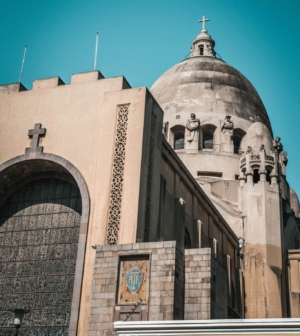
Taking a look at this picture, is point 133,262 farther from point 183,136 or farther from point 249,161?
point 183,136

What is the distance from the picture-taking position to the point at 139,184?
18469 millimetres

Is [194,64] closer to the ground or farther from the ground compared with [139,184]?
farther from the ground

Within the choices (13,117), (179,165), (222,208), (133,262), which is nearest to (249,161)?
(222,208)

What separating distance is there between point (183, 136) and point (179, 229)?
18.5 metres

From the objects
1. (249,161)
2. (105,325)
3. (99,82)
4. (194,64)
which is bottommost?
(105,325)

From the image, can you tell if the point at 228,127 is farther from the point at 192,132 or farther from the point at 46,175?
the point at 46,175

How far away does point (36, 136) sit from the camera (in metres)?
20.7

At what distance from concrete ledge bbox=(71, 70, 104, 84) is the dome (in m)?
19.5

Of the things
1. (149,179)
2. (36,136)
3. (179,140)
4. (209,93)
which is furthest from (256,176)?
(36,136)

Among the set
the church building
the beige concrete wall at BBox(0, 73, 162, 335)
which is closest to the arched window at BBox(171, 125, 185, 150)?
the church building

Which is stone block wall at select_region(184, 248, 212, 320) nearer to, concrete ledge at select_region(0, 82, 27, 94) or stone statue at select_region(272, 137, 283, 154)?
concrete ledge at select_region(0, 82, 27, 94)

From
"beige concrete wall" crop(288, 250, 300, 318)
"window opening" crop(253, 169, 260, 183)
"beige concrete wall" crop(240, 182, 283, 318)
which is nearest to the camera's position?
"beige concrete wall" crop(240, 182, 283, 318)

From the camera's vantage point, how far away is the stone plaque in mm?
16375

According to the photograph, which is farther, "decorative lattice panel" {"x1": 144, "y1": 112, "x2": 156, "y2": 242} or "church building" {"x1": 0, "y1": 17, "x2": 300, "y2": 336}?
"decorative lattice panel" {"x1": 144, "y1": 112, "x2": 156, "y2": 242}
